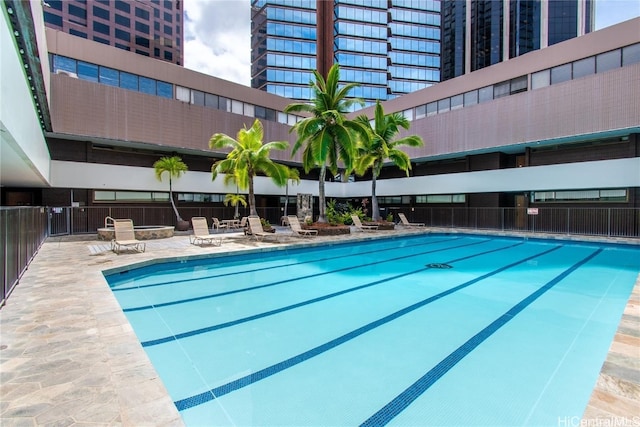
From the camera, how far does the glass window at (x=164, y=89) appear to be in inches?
719

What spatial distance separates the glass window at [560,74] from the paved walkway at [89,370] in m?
16.1

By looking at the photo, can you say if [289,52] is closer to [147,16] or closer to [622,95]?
[147,16]

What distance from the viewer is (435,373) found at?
3660 millimetres

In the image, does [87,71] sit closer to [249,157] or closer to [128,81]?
[128,81]

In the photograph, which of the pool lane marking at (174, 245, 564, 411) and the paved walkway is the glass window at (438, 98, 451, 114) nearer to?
the pool lane marking at (174, 245, 564, 411)

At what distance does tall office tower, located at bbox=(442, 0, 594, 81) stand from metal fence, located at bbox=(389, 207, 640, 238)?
50.4 m

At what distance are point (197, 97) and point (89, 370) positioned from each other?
19.9 metres

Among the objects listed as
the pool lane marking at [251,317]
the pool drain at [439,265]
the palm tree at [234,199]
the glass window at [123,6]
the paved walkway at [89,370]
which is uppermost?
the glass window at [123,6]

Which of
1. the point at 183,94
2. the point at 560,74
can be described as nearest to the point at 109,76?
the point at 183,94

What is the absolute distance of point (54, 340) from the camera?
3520 mm

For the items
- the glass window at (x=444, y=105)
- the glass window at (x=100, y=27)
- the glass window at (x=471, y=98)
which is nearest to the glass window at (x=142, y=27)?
the glass window at (x=100, y=27)

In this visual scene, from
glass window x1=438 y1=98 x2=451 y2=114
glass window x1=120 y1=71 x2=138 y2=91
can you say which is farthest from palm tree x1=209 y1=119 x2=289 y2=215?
glass window x1=438 y1=98 x2=451 y2=114

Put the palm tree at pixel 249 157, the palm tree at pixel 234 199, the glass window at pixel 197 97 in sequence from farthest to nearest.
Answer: the palm tree at pixel 234 199 → the glass window at pixel 197 97 → the palm tree at pixel 249 157

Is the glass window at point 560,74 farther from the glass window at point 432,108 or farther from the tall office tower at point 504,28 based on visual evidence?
the tall office tower at point 504,28
